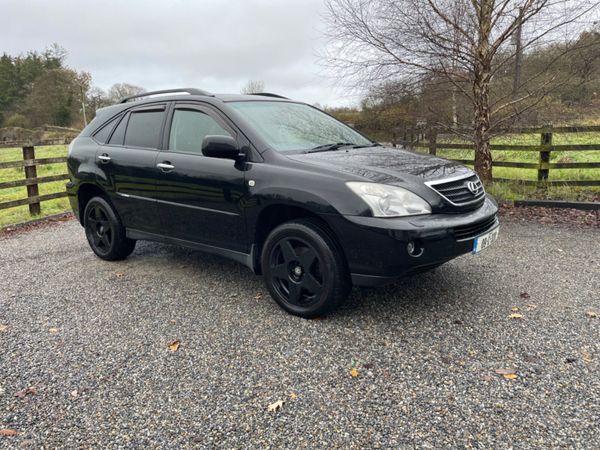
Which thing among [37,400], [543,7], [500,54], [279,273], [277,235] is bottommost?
[37,400]

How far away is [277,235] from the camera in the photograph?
3.56 m

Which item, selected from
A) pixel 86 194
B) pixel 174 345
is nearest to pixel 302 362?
pixel 174 345

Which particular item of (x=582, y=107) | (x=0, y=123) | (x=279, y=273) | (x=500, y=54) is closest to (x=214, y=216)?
(x=279, y=273)

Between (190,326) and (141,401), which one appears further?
(190,326)

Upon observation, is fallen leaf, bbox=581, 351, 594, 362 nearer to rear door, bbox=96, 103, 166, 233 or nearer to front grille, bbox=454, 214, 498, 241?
front grille, bbox=454, 214, 498, 241

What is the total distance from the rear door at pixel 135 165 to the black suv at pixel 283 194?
1cm

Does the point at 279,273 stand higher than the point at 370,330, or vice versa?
the point at 279,273

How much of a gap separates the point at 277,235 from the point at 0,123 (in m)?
61.7

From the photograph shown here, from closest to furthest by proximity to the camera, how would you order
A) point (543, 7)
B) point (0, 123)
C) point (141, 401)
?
point (141, 401)
point (543, 7)
point (0, 123)

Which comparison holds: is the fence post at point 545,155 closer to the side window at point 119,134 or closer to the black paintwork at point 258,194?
the black paintwork at point 258,194

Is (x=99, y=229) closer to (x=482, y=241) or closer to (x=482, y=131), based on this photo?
(x=482, y=241)

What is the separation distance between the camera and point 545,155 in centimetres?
779

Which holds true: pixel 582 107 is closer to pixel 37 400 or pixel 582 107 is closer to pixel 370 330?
pixel 370 330

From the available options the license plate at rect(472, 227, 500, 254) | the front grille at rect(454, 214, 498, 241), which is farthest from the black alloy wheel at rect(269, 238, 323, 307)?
the license plate at rect(472, 227, 500, 254)
